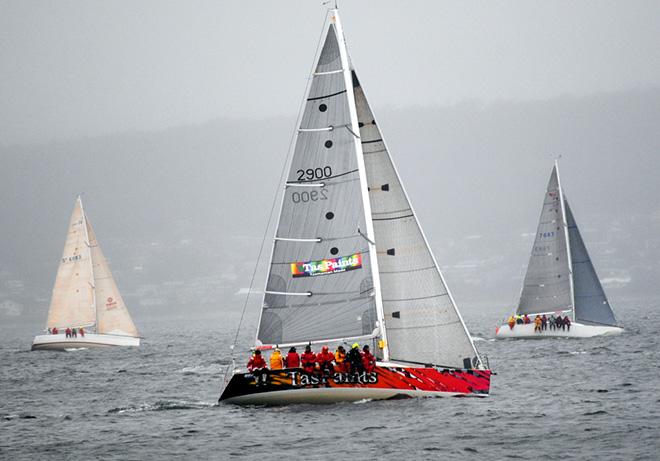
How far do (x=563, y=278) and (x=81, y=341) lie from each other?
34.7 m

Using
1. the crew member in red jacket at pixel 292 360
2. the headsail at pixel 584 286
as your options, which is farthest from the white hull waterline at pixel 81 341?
the crew member in red jacket at pixel 292 360

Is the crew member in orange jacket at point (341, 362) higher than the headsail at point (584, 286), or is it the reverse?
the headsail at point (584, 286)

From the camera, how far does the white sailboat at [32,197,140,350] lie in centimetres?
8180

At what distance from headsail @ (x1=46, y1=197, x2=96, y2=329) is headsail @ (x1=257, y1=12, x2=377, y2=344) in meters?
47.8

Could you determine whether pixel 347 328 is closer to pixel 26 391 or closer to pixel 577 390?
pixel 577 390

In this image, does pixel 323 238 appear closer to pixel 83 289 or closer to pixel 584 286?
pixel 584 286

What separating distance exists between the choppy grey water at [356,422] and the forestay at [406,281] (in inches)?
69.9

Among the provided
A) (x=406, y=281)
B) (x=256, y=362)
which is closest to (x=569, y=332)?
(x=406, y=281)

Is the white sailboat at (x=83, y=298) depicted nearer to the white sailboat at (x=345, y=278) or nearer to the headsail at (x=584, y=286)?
the headsail at (x=584, y=286)

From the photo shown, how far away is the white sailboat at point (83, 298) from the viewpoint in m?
81.8

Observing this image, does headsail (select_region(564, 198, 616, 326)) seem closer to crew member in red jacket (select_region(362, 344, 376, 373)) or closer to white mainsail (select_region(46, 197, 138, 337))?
white mainsail (select_region(46, 197, 138, 337))

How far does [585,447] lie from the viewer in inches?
1139

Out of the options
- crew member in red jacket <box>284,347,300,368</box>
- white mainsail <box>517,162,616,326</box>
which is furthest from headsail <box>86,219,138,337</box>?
crew member in red jacket <box>284,347,300,368</box>

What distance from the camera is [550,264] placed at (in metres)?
75.5
